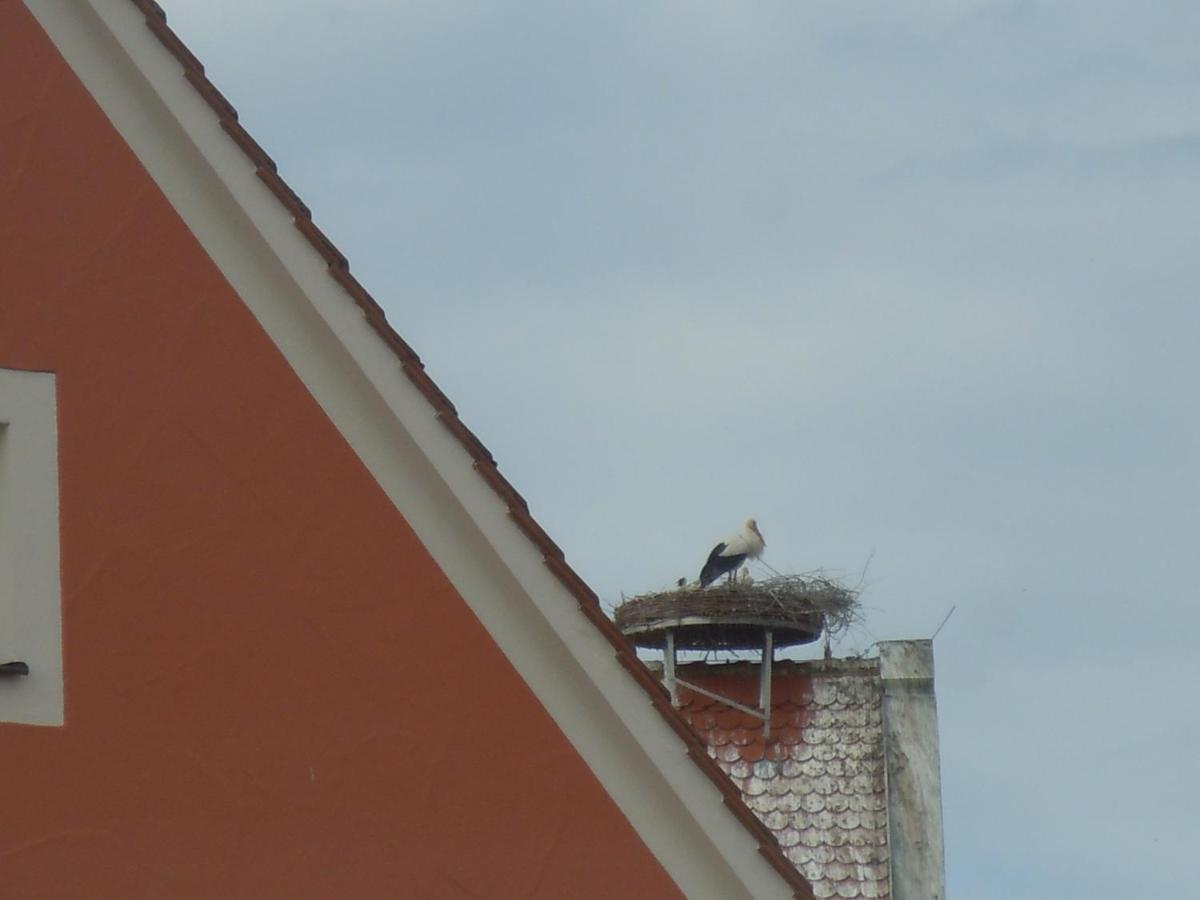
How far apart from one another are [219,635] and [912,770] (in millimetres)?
6914

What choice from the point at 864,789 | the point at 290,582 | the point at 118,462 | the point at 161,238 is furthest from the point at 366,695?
the point at 864,789

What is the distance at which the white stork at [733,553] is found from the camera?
19.2 metres

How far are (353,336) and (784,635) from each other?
357 inches

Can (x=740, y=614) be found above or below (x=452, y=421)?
above

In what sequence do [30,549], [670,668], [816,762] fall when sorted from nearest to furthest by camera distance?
1. [30,549]
2. [816,762]
3. [670,668]

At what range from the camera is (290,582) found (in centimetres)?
866

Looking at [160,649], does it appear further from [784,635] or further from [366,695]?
[784,635]

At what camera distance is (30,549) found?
8.23 meters

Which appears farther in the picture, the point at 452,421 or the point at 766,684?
the point at 766,684

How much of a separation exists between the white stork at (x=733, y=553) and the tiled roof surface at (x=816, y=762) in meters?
3.26

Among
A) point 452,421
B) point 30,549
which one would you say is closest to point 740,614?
point 452,421

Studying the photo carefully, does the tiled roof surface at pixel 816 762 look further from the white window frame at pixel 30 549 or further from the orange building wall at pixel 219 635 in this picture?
the white window frame at pixel 30 549

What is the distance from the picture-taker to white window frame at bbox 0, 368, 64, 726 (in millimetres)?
8055

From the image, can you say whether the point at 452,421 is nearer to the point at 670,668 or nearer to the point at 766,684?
the point at 766,684
